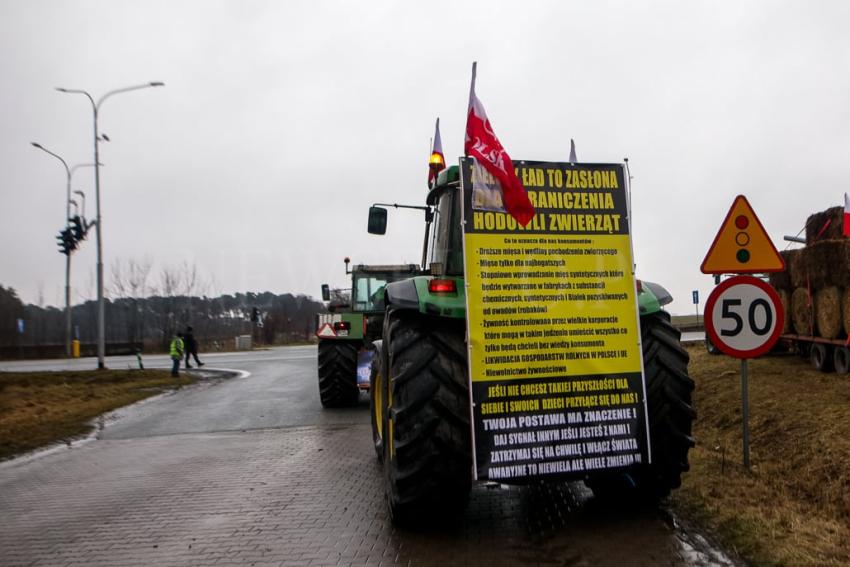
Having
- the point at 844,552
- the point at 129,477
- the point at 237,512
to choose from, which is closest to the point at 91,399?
the point at 129,477

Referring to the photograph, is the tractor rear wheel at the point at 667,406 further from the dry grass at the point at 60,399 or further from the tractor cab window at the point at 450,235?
the dry grass at the point at 60,399

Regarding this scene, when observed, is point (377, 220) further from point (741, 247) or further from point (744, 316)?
point (744, 316)

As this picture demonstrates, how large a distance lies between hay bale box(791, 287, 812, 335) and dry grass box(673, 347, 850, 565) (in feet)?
3.98

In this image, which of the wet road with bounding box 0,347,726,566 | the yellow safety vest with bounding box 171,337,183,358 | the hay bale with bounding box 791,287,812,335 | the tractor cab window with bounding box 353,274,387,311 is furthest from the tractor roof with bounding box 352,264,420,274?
the yellow safety vest with bounding box 171,337,183,358

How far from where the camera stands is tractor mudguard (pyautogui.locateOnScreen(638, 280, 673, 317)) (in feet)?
16.2

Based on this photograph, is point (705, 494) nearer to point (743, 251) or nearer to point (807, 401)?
point (743, 251)

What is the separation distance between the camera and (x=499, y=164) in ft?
15.3

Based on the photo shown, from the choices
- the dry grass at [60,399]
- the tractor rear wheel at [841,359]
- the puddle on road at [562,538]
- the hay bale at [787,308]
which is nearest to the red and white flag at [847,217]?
the hay bale at [787,308]

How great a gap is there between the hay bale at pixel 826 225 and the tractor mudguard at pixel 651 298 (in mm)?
8172

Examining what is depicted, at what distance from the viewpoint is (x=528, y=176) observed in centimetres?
471

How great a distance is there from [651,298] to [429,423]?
1915mm

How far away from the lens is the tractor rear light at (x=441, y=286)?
15.7 ft

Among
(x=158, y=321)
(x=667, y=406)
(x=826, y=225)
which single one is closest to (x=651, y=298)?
(x=667, y=406)

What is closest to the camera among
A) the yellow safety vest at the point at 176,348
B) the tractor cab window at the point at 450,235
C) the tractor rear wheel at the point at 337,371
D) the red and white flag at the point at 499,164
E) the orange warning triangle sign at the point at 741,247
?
the red and white flag at the point at 499,164
